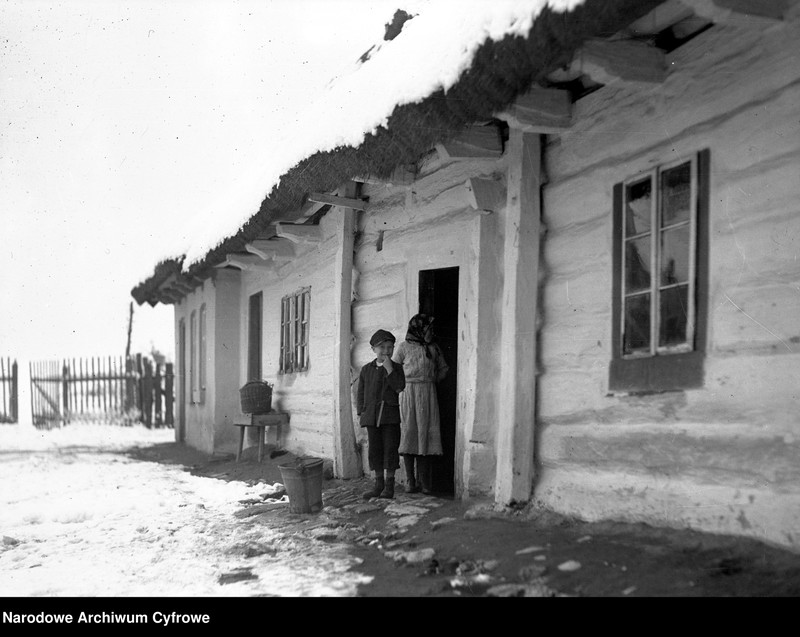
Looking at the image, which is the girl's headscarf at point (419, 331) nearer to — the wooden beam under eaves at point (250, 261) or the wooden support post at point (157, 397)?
the wooden beam under eaves at point (250, 261)

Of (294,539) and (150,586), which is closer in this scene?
(150,586)

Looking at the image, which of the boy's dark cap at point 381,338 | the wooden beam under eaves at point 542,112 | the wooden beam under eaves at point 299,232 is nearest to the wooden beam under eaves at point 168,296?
the wooden beam under eaves at point 299,232

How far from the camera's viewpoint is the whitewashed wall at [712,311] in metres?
3.98

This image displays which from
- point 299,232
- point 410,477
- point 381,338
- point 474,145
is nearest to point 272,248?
point 299,232

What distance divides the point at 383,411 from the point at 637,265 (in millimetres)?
2840

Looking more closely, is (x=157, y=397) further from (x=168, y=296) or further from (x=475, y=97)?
(x=475, y=97)

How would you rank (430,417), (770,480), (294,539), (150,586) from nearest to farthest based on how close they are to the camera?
(770,480) < (150,586) < (294,539) < (430,417)

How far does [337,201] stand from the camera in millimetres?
8141

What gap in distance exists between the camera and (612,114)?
520 centimetres

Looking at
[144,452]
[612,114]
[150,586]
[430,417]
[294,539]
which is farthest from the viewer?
[144,452]

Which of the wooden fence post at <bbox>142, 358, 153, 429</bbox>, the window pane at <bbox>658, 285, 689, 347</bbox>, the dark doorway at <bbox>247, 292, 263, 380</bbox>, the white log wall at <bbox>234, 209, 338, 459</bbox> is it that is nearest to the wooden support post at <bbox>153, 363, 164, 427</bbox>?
the wooden fence post at <bbox>142, 358, 153, 429</bbox>

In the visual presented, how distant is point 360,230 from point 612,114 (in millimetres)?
3850
